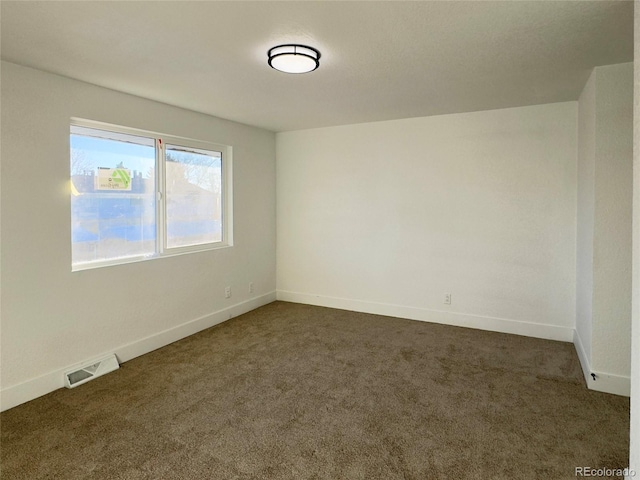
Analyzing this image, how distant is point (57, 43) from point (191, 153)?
76.9 inches

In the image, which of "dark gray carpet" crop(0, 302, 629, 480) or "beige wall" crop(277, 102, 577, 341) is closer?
"dark gray carpet" crop(0, 302, 629, 480)

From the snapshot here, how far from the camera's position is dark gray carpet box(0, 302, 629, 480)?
2.04m

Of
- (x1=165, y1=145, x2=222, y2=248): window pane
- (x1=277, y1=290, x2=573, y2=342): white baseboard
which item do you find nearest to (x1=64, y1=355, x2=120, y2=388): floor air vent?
(x1=165, y1=145, x2=222, y2=248): window pane

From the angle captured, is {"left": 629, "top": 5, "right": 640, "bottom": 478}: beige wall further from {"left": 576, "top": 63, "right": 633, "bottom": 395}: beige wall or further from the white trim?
the white trim

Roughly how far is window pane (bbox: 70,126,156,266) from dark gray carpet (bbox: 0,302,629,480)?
108 centimetres

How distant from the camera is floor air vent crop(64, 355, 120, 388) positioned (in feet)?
9.66

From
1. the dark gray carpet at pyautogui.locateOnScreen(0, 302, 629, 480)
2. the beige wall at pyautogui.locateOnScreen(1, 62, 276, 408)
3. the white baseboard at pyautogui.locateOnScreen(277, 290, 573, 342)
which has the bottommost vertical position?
the dark gray carpet at pyautogui.locateOnScreen(0, 302, 629, 480)

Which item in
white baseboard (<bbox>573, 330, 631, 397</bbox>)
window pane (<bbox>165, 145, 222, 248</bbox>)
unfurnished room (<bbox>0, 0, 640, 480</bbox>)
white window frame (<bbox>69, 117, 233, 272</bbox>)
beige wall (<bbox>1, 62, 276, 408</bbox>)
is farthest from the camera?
window pane (<bbox>165, 145, 222, 248</bbox>)

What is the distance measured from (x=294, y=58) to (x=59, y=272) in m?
2.41

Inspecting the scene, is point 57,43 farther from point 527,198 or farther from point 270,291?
point 527,198

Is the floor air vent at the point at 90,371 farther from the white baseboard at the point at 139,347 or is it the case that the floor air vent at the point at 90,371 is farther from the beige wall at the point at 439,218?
the beige wall at the point at 439,218

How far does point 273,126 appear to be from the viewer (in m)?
4.94

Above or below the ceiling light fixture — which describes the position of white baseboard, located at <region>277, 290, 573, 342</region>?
below

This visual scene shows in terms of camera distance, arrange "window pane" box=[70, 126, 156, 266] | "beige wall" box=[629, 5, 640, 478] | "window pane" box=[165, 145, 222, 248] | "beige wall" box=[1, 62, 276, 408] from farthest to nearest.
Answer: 1. "window pane" box=[165, 145, 222, 248]
2. "window pane" box=[70, 126, 156, 266]
3. "beige wall" box=[1, 62, 276, 408]
4. "beige wall" box=[629, 5, 640, 478]
